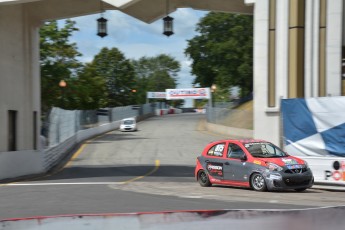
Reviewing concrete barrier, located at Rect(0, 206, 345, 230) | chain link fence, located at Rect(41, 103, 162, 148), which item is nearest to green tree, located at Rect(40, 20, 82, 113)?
chain link fence, located at Rect(41, 103, 162, 148)

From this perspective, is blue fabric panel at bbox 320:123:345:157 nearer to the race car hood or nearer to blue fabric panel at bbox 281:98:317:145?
blue fabric panel at bbox 281:98:317:145

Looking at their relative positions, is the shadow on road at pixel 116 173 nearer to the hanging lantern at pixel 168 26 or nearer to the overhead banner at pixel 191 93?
the hanging lantern at pixel 168 26

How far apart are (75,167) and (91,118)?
2485 cm

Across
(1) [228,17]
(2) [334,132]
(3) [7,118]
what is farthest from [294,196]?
(1) [228,17]

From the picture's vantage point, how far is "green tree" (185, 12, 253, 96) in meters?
67.1

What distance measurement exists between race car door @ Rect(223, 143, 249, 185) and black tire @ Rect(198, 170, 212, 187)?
3.16ft

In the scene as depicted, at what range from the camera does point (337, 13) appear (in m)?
19.8

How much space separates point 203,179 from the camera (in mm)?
17453

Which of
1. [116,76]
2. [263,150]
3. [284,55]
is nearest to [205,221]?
[263,150]

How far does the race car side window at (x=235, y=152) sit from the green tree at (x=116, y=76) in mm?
87725

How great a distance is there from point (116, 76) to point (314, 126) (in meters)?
89.1

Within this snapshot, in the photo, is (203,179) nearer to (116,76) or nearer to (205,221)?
(205,221)

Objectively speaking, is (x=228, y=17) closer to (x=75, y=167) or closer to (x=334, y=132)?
(x=75, y=167)

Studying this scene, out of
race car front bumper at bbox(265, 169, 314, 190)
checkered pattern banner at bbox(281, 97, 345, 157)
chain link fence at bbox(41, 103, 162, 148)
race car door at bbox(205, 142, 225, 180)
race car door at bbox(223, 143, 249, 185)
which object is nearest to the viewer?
race car front bumper at bbox(265, 169, 314, 190)
